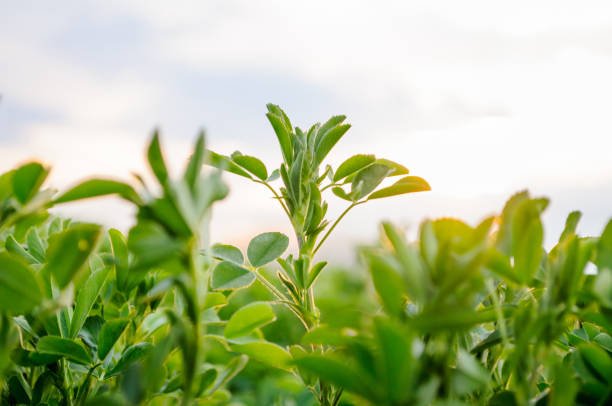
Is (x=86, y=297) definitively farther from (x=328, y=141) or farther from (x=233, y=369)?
(x=328, y=141)

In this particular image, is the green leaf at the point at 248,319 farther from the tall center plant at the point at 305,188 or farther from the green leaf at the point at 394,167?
the green leaf at the point at 394,167

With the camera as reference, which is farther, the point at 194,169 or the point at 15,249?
the point at 15,249

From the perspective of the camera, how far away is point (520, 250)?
403 millimetres

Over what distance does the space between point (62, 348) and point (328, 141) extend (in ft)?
1.27

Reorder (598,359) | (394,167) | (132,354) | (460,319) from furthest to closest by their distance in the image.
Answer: (394,167), (132,354), (598,359), (460,319)

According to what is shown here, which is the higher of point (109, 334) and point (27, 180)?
point (27, 180)

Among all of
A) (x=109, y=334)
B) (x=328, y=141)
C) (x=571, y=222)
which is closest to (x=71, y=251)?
(x=109, y=334)

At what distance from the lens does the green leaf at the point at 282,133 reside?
24.9 inches

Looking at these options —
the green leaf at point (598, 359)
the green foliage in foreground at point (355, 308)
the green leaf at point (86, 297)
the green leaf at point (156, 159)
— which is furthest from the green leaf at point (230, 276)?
the green leaf at point (598, 359)

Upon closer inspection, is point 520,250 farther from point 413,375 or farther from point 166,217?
point 166,217

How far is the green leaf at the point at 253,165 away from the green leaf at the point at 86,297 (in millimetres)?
220

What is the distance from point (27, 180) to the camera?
1.28ft

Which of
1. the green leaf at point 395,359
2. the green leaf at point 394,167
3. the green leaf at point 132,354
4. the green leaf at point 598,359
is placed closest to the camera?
the green leaf at point 395,359

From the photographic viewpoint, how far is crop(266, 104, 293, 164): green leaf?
0.63 meters
